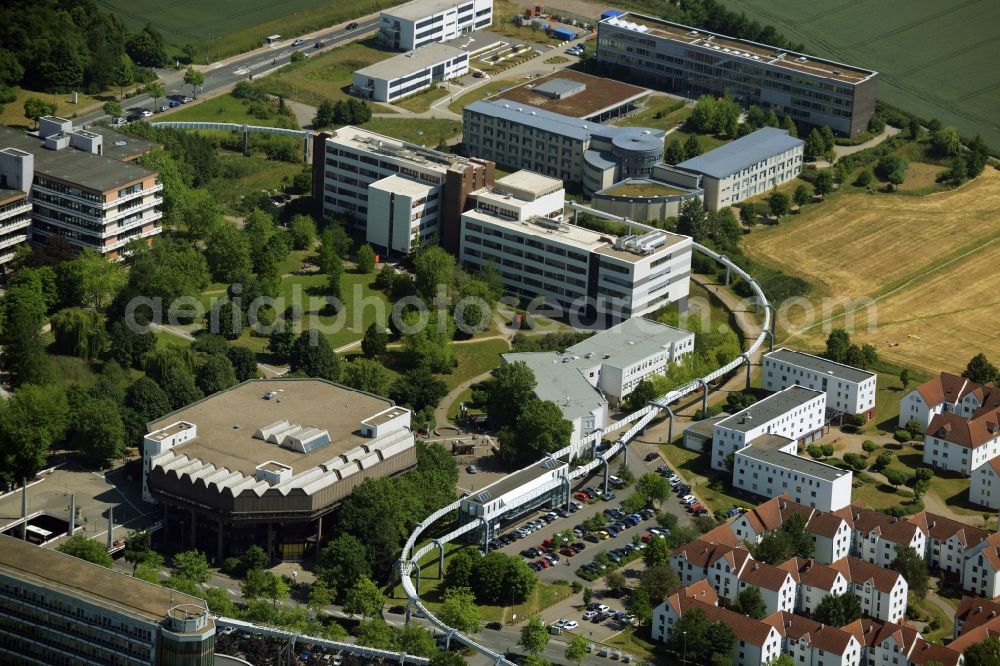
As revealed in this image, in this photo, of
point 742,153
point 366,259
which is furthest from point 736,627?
point 742,153

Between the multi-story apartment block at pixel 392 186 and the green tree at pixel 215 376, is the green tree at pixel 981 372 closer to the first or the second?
the multi-story apartment block at pixel 392 186

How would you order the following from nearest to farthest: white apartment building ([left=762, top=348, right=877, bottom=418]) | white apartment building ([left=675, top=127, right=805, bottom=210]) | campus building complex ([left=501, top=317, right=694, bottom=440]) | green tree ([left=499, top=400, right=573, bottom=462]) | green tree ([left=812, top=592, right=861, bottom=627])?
green tree ([left=812, top=592, right=861, bottom=627])
green tree ([left=499, top=400, right=573, bottom=462])
campus building complex ([left=501, top=317, right=694, bottom=440])
white apartment building ([left=762, top=348, right=877, bottom=418])
white apartment building ([left=675, top=127, right=805, bottom=210])

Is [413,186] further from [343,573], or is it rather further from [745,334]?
[343,573]

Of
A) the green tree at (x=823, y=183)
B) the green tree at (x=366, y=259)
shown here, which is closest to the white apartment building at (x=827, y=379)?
the green tree at (x=366, y=259)

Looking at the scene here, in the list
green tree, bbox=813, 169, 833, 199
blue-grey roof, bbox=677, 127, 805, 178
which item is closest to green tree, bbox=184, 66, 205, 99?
blue-grey roof, bbox=677, 127, 805, 178

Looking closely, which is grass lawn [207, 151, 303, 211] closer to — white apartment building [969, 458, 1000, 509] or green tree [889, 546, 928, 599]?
white apartment building [969, 458, 1000, 509]
